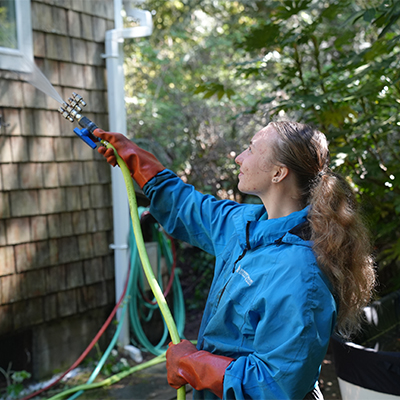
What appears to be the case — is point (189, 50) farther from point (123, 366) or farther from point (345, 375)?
point (345, 375)

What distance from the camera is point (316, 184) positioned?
54.5 inches

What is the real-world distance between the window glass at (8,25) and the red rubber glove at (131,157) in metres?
1.60

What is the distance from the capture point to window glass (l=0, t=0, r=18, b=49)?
282 centimetres

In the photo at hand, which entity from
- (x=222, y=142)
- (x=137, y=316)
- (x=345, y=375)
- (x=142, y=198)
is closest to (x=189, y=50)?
(x=222, y=142)

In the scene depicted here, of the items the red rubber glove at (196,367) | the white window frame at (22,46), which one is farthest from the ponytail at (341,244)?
the white window frame at (22,46)

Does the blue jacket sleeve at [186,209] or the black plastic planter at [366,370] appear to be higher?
the blue jacket sleeve at [186,209]

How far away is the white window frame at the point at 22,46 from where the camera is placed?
285 cm

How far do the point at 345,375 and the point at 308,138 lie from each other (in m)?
1.22

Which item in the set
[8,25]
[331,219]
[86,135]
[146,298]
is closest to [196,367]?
[331,219]

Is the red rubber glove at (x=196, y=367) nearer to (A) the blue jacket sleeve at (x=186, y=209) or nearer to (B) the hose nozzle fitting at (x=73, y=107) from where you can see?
(A) the blue jacket sleeve at (x=186, y=209)

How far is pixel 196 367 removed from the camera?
4.12 ft

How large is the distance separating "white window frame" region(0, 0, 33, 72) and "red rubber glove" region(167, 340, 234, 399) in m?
2.27

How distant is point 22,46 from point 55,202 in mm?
1047

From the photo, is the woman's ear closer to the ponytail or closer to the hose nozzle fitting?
the ponytail
